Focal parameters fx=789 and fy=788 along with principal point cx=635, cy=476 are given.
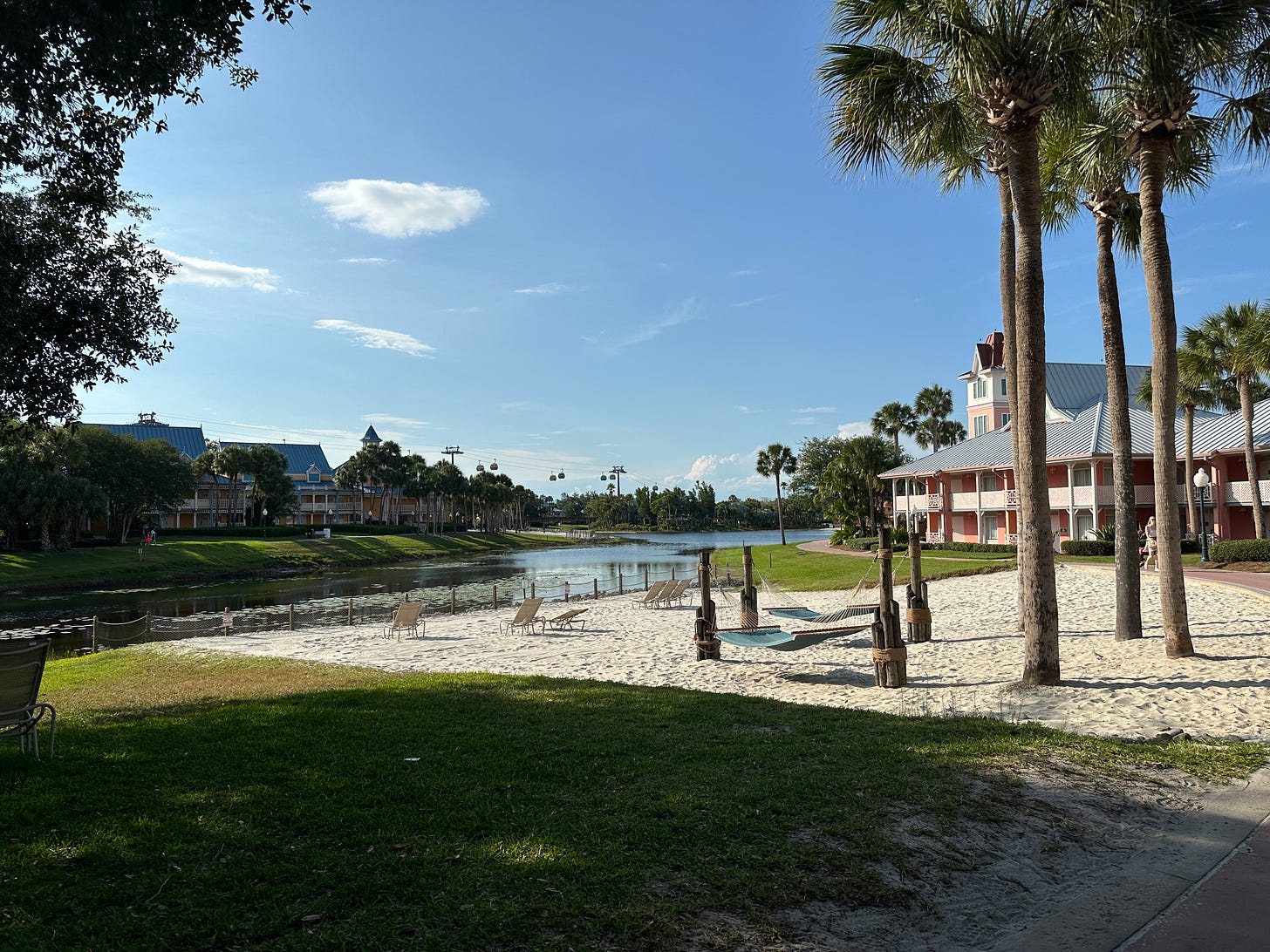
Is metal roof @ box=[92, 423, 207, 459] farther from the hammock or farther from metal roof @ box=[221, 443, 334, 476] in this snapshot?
the hammock

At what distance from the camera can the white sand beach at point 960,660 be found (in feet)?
28.3

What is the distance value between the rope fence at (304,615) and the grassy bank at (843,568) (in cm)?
224

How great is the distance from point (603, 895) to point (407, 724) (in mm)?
4167

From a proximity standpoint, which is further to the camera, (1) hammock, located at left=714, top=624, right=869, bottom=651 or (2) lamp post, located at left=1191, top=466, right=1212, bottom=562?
(2) lamp post, located at left=1191, top=466, right=1212, bottom=562

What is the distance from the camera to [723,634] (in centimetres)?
A: 1297

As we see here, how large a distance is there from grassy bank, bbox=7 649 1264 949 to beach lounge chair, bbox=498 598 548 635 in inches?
424

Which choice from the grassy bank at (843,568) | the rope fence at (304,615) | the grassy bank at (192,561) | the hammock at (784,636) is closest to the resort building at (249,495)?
the grassy bank at (192,561)

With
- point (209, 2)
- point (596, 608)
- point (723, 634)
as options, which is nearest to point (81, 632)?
point (596, 608)

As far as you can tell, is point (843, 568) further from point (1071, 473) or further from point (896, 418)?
point (896, 418)

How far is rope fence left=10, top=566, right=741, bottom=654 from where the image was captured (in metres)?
22.2

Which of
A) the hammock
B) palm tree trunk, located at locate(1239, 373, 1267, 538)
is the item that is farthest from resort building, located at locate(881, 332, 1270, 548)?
the hammock

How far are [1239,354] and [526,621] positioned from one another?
27.3 metres

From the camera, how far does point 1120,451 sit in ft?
40.9

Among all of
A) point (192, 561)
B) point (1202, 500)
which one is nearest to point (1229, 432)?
point (1202, 500)
